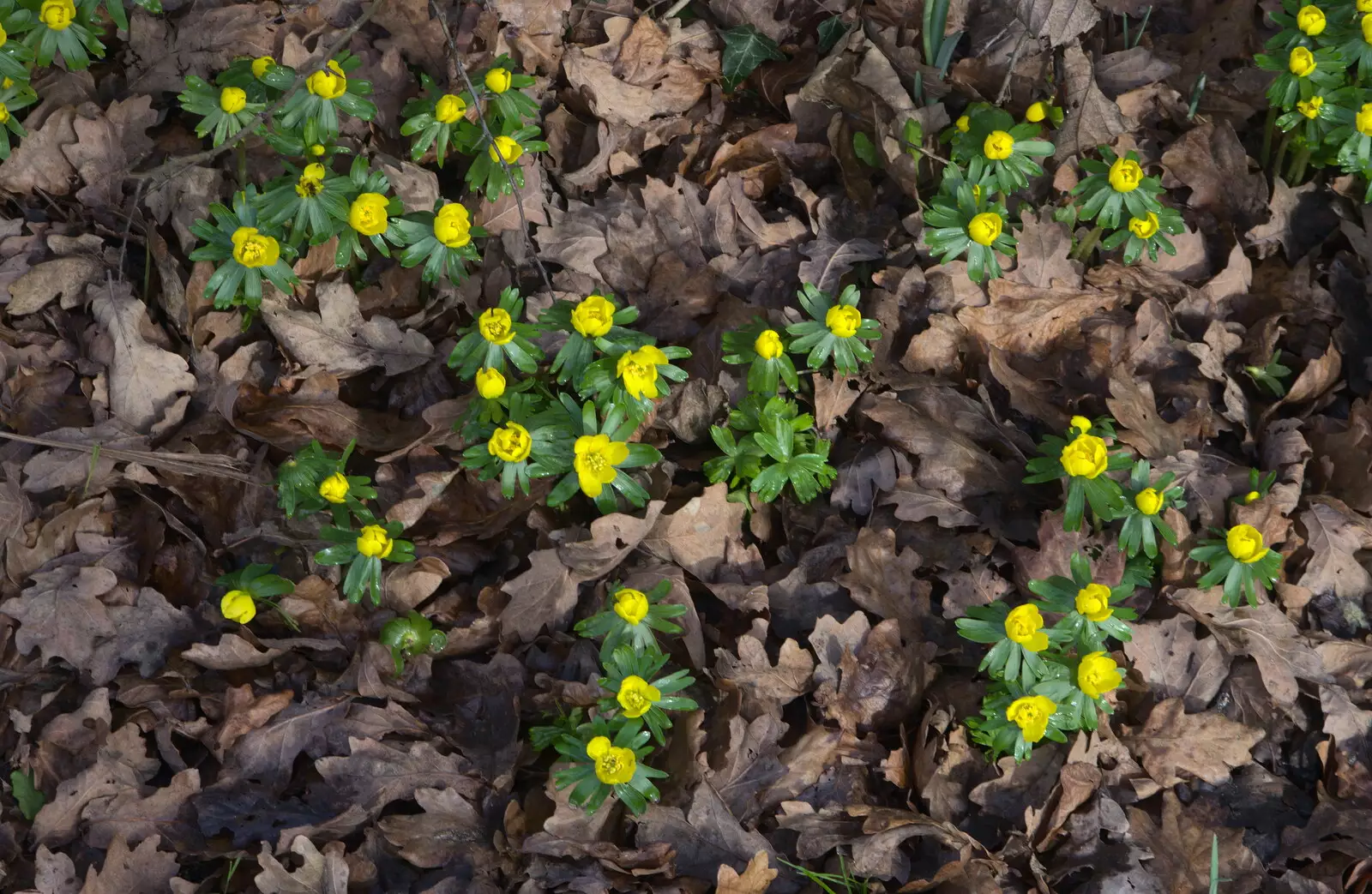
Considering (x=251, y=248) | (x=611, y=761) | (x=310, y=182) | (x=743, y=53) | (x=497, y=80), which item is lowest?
(x=611, y=761)

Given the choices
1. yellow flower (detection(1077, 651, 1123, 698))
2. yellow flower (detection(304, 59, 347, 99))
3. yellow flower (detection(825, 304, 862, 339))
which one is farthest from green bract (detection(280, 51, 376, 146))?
yellow flower (detection(1077, 651, 1123, 698))

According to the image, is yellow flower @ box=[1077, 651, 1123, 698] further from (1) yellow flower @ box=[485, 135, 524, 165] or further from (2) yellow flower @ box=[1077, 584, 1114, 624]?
(1) yellow flower @ box=[485, 135, 524, 165]

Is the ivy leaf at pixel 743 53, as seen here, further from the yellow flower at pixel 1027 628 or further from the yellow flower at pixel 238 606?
the yellow flower at pixel 238 606

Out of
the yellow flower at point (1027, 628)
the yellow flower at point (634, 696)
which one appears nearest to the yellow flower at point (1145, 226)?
the yellow flower at point (1027, 628)

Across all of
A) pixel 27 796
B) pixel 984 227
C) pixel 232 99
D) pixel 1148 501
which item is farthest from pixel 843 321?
pixel 27 796

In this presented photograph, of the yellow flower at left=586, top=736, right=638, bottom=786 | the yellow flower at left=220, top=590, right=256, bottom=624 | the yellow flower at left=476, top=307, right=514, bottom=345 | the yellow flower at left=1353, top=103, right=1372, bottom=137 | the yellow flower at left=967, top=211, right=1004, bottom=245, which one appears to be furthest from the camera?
the yellow flower at left=1353, top=103, right=1372, bottom=137

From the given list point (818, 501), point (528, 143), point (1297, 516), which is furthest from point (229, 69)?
point (1297, 516)

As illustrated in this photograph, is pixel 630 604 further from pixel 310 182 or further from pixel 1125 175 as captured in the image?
pixel 1125 175
